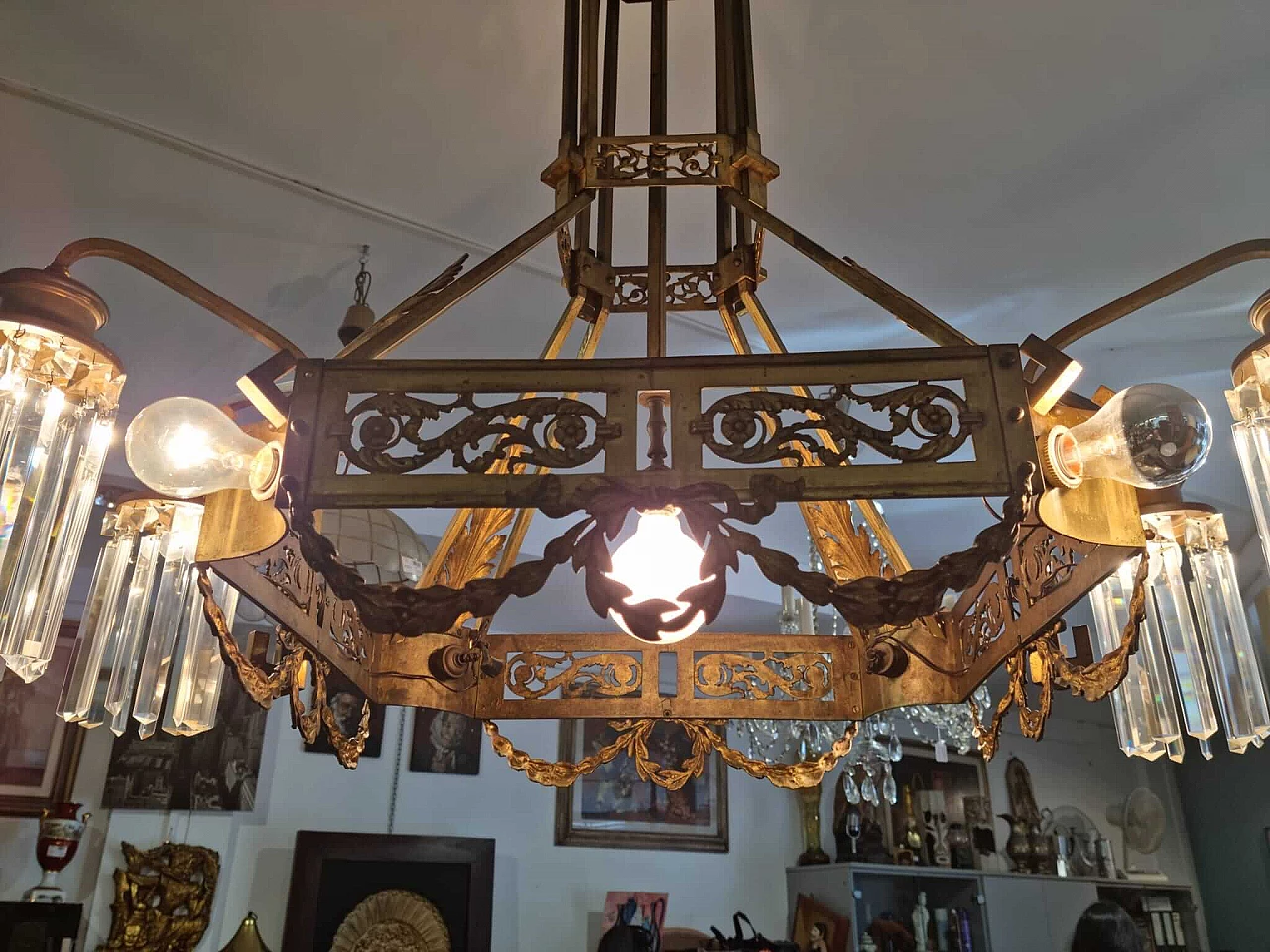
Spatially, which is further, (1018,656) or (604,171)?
(604,171)

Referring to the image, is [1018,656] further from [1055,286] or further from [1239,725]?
[1055,286]

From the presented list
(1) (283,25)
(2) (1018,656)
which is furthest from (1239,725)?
(1) (283,25)

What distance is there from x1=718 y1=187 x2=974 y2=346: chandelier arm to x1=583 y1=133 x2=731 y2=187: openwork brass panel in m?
0.20

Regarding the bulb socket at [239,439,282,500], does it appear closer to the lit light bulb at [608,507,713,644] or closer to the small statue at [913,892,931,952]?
the lit light bulb at [608,507,713,644]

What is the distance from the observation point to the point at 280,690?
1398mm

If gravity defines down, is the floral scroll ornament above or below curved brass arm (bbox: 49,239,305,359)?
below

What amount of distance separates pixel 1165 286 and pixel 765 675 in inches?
34.5

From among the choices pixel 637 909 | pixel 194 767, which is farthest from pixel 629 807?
pixel 194 767

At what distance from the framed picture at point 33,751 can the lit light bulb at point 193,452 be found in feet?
10.8

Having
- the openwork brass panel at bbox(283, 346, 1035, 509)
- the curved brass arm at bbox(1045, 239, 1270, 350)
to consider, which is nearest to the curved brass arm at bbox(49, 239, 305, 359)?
the openwork brass panel at bbox(283, 346, 1035, 509)

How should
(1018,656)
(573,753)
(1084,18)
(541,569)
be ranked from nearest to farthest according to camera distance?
1. (541,569)
2. (1018,656)
3. (1084,18)
4. (573,753)

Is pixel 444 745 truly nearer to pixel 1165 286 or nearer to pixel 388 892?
pixel 388 892

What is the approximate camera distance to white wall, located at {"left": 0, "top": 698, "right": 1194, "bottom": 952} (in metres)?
3.88

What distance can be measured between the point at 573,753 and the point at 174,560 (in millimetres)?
3812
